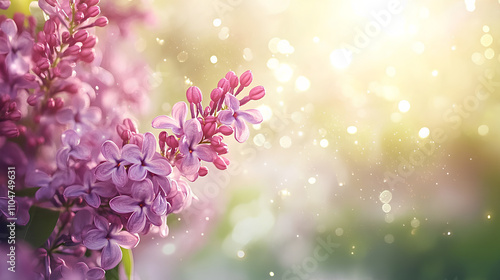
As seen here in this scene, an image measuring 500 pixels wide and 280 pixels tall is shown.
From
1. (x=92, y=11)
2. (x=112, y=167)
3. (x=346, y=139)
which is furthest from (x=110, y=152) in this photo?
(x=346, y=139)

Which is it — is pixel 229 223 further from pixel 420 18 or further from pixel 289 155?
pixel 420 18

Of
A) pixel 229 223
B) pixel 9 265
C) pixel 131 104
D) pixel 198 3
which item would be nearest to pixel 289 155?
pixel 229 223

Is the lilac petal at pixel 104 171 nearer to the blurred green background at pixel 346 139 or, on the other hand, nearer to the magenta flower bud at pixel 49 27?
the magenta flower bud at pixel 49 27

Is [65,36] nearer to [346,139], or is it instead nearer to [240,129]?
[240,129]

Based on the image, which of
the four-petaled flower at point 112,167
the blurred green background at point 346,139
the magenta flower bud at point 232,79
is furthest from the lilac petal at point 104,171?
the blurred green background at point 346,139

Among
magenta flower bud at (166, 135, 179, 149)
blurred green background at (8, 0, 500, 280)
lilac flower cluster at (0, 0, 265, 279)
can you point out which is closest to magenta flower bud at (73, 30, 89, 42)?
lilac flower cluster at (0, 0, 265, 279)

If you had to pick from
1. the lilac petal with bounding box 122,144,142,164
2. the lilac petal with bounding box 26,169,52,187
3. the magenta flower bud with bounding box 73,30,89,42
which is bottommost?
the lilac petal with bounding box 26,169,52,187

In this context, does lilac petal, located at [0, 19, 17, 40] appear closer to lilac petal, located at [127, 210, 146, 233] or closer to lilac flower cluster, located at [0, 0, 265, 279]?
lilac flower cluster, located at [0, 0, 265, 279]
